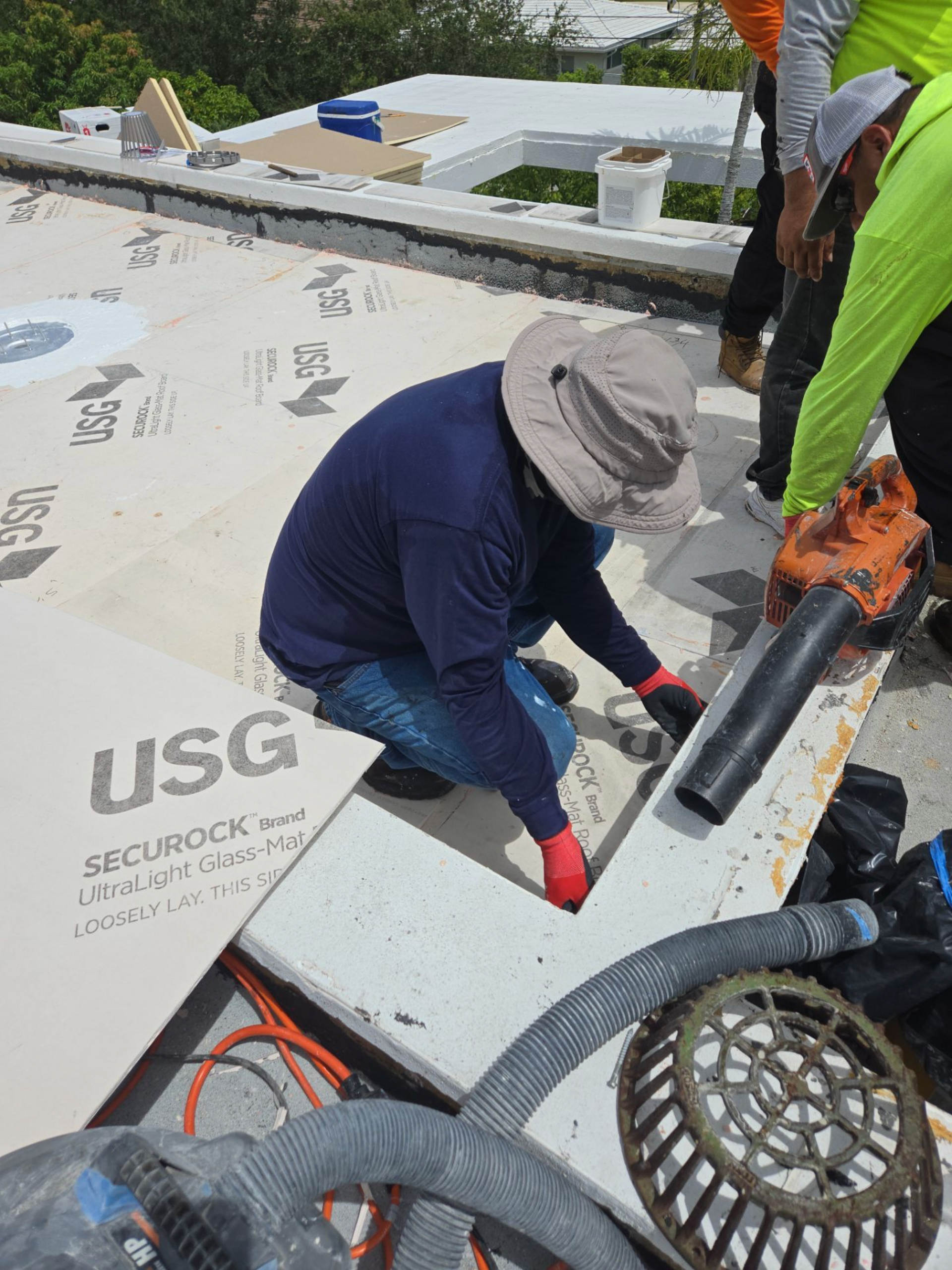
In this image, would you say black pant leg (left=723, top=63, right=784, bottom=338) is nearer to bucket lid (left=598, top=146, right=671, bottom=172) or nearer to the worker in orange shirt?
the worker in orange shirt

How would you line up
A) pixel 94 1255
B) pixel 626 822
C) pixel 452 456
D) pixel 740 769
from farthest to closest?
pixel 626 822 < pixel 740 769 < pixel 452 456 < pixel 94 1255

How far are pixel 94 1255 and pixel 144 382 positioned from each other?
11.3 feet

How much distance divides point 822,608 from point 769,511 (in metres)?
1.08

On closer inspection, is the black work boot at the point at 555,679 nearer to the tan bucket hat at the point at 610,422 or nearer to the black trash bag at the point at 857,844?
the black trash bag at the point at 857,844

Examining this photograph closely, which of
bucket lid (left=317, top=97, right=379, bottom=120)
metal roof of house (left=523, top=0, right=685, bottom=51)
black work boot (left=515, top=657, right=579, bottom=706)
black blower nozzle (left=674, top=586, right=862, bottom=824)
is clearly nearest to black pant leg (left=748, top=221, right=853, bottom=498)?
black blower nozzle (left=674, top=586, right=862, bottom=824)

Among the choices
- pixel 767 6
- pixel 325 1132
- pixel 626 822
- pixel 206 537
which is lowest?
pixel 626 822

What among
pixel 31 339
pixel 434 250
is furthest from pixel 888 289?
pixel 31 339

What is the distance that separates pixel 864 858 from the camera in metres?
1.54

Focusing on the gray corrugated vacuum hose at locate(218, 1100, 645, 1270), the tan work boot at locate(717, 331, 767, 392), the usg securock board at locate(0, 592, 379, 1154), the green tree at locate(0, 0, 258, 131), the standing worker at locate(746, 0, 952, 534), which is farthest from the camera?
the green tree at locate(0, 0, 258, 131)

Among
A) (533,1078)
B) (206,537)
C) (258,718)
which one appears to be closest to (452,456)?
(258,718)

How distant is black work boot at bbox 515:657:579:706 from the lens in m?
2.21

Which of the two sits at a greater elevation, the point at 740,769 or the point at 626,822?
the point at 740,769

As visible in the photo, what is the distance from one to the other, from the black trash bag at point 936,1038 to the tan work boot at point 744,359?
94.8 inches

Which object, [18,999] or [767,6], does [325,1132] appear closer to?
[18,999]
